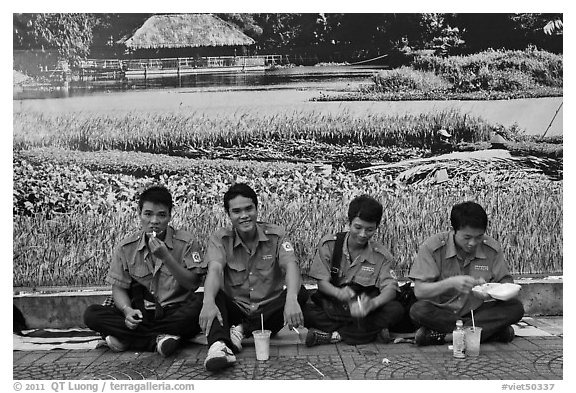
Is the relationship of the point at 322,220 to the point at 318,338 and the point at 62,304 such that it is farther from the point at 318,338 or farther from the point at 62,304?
the point at 62,304

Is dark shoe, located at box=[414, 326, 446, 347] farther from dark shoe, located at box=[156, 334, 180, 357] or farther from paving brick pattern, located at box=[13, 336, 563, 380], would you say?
dark shoe, located at box=[156, 334, 180, 357]

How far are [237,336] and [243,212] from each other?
0.85 metres

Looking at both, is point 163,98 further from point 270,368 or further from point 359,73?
point 270,368

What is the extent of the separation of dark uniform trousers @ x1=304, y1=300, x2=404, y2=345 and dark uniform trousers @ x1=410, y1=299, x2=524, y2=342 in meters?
0.15

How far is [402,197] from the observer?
195 inches

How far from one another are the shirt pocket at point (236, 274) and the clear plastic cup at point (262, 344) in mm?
498

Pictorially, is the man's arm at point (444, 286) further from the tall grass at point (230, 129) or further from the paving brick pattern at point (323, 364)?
the tall grass at point (230, 129)

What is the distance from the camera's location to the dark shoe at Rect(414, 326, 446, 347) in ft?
12.9

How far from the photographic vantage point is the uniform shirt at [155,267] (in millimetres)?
4086

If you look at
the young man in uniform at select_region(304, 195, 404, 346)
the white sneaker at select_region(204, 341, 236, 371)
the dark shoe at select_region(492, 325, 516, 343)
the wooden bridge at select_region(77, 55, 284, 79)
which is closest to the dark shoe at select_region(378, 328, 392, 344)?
the young man in uniform at select_region(304, 195, 404, 346)

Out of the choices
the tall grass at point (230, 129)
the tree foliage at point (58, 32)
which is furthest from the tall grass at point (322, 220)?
the tree foliage at point (58, 32)

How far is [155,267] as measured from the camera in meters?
4.09

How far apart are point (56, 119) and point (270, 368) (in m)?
2.79
